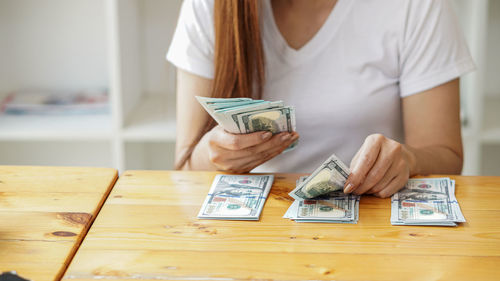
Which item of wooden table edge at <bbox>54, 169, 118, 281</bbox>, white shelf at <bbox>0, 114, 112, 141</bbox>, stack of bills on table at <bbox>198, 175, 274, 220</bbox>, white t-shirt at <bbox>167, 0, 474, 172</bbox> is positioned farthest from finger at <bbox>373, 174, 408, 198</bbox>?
white shelf at <bbox>0, 114, 112, 141</bbox>

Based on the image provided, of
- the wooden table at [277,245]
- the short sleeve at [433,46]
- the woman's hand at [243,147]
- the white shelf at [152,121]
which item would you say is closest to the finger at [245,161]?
the woman's hand at [243,147]

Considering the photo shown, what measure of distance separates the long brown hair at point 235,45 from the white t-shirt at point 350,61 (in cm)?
9

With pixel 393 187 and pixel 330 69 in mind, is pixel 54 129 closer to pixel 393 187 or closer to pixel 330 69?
pixel 330 69

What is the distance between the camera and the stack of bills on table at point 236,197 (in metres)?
1.08

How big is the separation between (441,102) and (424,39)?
164 mm

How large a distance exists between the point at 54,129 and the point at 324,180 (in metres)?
1.56

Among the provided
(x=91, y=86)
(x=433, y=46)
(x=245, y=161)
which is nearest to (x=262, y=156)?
(x=245, y=161)

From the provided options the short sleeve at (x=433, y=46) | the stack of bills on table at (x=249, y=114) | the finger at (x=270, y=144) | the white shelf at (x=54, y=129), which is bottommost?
the white shelf at (x=54, y=129)

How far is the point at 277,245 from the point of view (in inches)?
38.1

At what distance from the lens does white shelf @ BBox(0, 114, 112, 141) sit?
2.36 metres

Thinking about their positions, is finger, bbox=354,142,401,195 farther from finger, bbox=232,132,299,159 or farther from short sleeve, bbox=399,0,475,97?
short sleeve, bbox=399,0,475,97

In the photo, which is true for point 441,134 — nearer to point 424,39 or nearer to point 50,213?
point 424,39

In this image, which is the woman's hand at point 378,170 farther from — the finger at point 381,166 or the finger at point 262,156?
the finger at point 262,156

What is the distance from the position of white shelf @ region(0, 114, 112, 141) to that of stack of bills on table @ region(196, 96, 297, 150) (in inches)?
48.5
